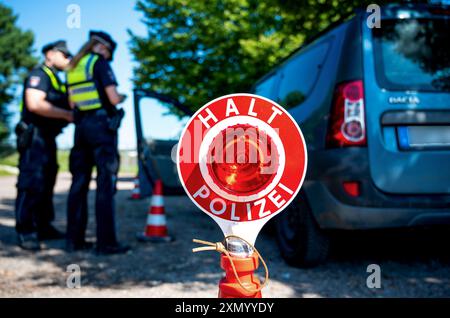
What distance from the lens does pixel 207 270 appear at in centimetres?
319

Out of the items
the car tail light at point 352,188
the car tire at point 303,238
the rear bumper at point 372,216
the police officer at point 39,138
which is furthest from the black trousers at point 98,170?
the car tail light at point 352,188

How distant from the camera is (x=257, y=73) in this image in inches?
501

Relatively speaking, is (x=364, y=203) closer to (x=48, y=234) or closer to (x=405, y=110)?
(x=405, y=110)

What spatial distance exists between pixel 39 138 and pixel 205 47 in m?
10.3

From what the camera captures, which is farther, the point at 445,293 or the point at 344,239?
the point at 344,239

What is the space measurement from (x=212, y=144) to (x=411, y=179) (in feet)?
5.98

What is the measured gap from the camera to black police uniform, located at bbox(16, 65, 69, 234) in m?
3.90

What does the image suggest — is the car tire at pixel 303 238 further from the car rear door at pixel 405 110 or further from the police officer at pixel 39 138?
the police officer at pixel 39 138

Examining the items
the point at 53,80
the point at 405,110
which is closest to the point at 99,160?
the point at 53,80

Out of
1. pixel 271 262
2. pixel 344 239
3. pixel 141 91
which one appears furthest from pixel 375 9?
pixel 141 91

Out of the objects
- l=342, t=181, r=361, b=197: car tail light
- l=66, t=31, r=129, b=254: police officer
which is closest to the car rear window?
l=342, t=181, r=361, b=197: car tail light

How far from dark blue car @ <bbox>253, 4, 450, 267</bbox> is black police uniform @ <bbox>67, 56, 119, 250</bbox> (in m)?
1.91

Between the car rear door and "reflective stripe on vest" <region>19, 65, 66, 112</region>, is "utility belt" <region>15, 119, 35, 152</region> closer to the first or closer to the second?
"reflective stripe on vest" <region>19, 65, 66, 112</region>
